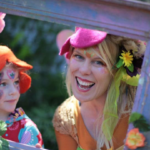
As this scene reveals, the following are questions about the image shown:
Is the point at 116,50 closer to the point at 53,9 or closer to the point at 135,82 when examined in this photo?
the point at 135,82

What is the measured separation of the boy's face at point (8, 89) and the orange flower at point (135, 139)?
86cm

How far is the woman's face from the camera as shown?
165 centimetres

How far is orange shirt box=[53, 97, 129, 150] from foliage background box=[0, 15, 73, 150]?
1.34 metres

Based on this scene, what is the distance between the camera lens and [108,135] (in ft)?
5.73

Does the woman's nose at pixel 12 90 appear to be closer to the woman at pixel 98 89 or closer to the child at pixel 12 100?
the child at pixel 12 100

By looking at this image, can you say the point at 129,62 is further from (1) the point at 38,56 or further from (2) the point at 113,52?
(1) the point at 38,56

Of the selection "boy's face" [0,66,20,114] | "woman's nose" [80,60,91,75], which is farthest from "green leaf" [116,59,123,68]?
"boy's face" [0,66,20,114]

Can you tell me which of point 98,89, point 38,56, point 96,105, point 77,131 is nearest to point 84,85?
point 98,89

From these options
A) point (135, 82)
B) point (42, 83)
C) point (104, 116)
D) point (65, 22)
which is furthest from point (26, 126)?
point (42, 83)

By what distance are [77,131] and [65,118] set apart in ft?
0.34

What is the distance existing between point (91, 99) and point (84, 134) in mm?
258

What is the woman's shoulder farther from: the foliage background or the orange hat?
the foliage background

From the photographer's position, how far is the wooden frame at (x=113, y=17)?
1.10 metres

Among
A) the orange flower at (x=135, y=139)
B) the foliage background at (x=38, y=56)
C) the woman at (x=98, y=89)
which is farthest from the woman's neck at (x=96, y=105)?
the foliage background at (x=38, y=56)
